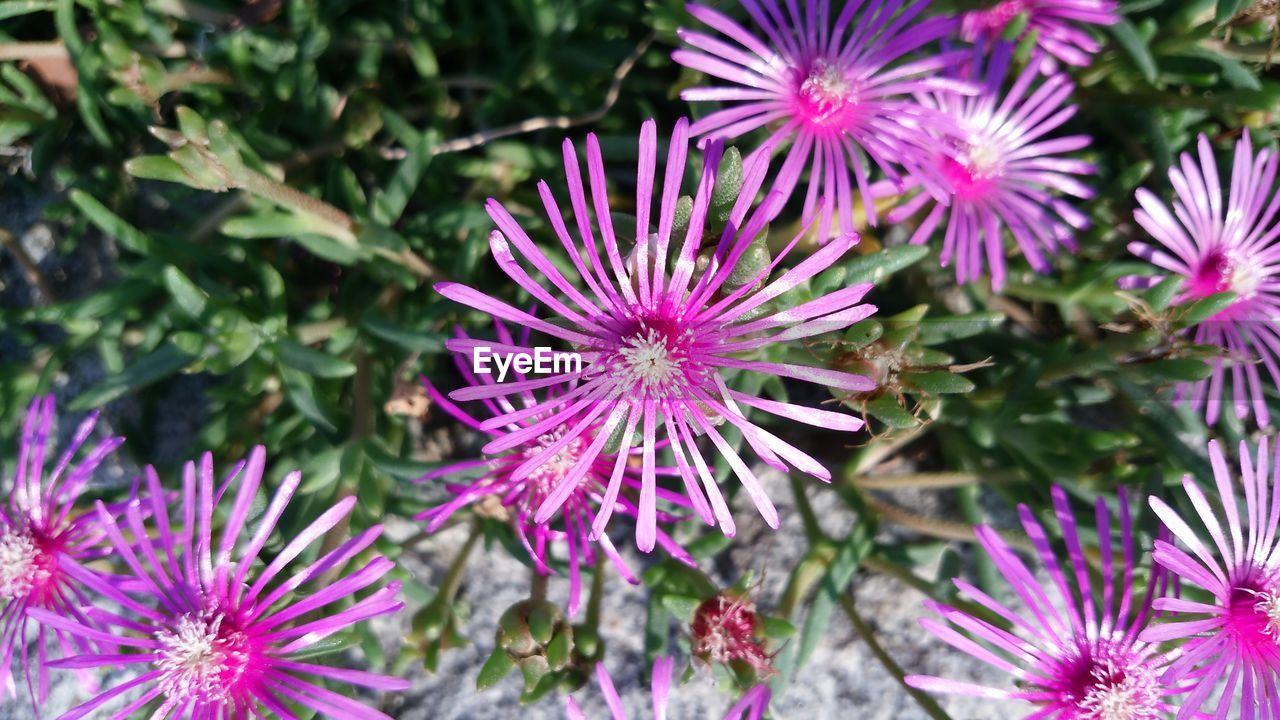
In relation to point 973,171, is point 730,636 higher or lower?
lower

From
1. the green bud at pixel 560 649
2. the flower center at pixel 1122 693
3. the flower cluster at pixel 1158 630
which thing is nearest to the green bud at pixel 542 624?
the green bud at pixel 560 649

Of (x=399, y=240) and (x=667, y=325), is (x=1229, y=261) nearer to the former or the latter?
(x=667, y=325)

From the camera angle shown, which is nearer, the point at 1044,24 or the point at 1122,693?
the point at 1122,693

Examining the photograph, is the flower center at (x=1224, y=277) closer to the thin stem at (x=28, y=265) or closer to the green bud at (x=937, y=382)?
the green bud at (x=937, y=382)

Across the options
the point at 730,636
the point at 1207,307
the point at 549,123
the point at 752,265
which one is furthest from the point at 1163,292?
the point at 549,123

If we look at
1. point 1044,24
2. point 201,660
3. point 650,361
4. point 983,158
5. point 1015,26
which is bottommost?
point 201,660

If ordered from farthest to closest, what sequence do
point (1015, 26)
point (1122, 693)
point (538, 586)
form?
point (1015, 26) < point (538, 586) < point (1122, 693)

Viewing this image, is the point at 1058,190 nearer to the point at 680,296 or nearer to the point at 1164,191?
the point at 1164,191
